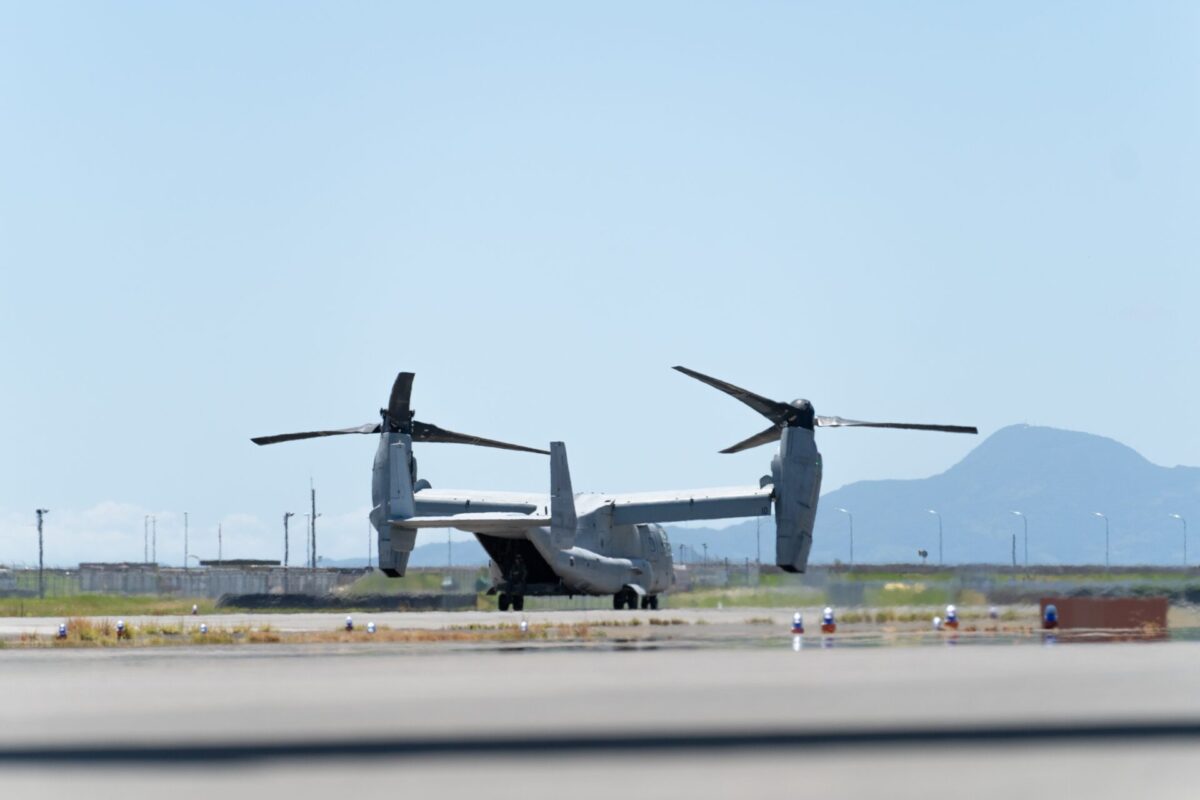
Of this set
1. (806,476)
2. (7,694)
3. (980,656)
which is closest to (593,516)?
(806,476)

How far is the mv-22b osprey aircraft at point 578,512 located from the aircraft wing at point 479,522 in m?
0.05

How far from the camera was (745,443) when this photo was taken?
5544 cm

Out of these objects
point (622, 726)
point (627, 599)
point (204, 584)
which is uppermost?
point (622, 726)

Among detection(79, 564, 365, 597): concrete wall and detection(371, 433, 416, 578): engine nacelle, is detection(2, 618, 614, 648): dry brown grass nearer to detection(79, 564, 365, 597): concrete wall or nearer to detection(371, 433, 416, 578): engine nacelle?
detection(371, 433, 416, 578): engine nacelle

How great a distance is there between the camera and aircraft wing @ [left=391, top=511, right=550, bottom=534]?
53812 millimetres

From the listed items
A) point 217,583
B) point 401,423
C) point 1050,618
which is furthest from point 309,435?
point 217,583

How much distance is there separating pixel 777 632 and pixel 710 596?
27639 millimetres

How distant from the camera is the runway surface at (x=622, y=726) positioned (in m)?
11.7

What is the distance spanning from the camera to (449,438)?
Answer: 60031 mm

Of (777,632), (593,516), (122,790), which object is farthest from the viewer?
(593,516)

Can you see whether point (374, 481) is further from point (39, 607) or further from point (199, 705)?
point (199, 705)

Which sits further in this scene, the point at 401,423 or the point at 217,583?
the point at 217,583

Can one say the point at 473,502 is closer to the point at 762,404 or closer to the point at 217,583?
the point at 762,404

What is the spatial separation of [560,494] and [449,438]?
8.12 metres
